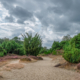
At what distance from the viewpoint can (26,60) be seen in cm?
1875

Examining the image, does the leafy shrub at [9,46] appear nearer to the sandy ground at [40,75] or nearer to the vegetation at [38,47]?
the vegetation at [38,47]

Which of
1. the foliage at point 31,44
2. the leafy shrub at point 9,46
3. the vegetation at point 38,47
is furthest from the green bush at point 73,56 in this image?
the leafy shrub at point 9,46

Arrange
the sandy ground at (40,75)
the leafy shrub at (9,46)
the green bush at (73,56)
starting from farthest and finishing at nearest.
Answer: the leafy shrub at (9,46)
the green bush at (73,56)
the sandy ground at (40,75)

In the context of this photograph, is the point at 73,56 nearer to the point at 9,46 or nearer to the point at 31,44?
the point at 31,44

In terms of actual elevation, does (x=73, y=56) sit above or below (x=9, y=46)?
below

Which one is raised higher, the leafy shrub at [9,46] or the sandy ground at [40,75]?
the leafy shrub at [9,46]

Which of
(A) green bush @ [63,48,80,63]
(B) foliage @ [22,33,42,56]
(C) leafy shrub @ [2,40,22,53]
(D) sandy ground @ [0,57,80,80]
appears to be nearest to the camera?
(D) sandy ground @ [0,57,80,80]

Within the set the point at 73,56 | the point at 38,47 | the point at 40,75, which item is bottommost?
the point at 40,75

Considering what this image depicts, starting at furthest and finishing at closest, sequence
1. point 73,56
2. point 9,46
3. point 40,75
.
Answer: point 9,46 < point 73,56 < point 40,75

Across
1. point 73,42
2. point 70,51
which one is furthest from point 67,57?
A: point 73,42

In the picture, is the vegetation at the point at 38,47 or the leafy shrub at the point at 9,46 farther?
the leafy shrub at the point at 9,46

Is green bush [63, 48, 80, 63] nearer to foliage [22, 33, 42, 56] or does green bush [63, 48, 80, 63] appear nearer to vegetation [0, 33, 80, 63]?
vegetation [0, 33, 80, 63]

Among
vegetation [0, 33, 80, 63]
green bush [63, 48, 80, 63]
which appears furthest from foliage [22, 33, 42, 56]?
green bush [63, 48, 80, 63]

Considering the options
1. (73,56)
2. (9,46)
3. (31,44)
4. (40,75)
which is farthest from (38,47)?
(40,75)
